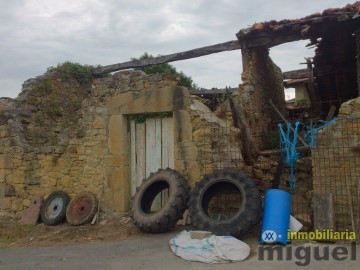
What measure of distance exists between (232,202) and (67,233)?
10.2 feet

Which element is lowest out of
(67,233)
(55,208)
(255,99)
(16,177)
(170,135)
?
(67,233)

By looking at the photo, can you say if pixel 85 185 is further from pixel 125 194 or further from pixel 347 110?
pixel 347 110

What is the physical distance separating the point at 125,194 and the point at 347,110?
14.4 feet

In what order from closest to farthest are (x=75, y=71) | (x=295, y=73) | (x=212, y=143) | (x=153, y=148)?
(x=212, y=143), (x=153, y=148), (x=75, y=71), (x=295, y=73)

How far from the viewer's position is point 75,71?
424 inches

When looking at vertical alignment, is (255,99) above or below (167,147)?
above

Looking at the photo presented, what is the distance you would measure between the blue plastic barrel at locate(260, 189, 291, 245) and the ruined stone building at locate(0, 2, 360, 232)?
57cm

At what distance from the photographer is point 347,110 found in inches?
229

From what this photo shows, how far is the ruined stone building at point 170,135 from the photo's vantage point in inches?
231

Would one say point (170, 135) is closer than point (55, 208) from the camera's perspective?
Yes

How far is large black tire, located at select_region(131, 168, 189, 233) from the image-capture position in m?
6.25

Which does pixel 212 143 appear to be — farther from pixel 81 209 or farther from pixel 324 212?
pixel 81 209

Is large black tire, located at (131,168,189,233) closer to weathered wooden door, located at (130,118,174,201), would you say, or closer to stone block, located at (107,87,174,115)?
A: weathered wooden door, located at (130,118,174,201)

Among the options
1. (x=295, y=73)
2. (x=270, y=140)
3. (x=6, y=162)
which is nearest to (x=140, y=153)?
(x=270, y=140)
